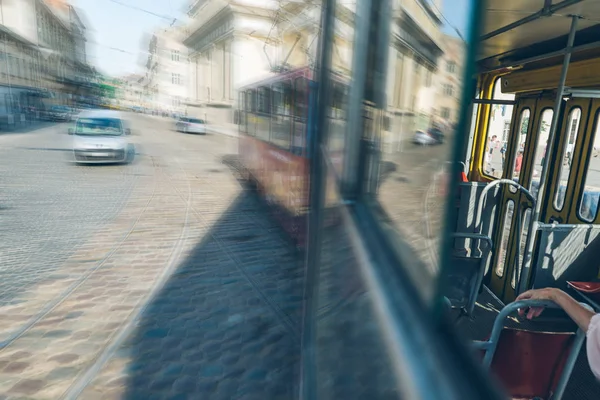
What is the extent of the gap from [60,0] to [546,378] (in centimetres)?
7634

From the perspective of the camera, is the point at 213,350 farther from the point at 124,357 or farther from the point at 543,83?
the point at 543,83

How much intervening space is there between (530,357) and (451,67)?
2088mm

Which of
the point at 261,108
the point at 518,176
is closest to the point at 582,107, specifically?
the point at 518,176

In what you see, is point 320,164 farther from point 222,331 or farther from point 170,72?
point 170,72

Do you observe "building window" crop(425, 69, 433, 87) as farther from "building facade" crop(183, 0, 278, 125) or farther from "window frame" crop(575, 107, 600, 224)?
"building facade" crop(183, 0, 278, 125)

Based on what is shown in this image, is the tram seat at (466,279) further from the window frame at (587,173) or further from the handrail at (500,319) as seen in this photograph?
the handrail at (500,319)

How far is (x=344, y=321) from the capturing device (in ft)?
4.32

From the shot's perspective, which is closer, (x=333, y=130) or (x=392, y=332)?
(x=392, y=332)

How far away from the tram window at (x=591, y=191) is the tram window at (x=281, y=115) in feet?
13.0

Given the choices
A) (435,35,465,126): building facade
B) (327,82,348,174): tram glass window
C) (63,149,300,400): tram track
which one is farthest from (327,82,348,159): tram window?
(63,149,300,400): tram track

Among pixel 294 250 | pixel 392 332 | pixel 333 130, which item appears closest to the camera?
pixel 392 332

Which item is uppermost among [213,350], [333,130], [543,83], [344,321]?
[543,83]

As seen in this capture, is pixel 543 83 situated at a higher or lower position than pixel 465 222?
higher

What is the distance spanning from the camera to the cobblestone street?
3.08 metres
